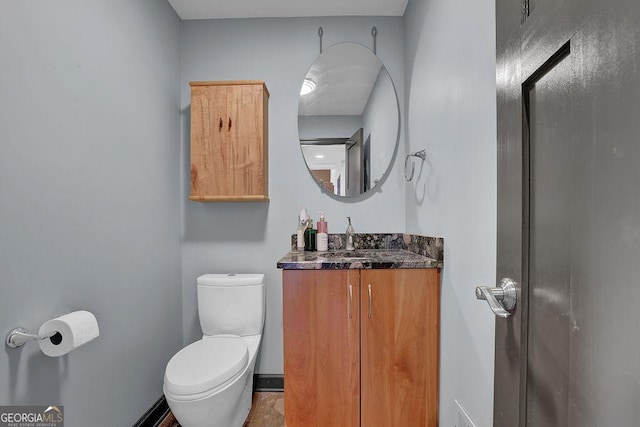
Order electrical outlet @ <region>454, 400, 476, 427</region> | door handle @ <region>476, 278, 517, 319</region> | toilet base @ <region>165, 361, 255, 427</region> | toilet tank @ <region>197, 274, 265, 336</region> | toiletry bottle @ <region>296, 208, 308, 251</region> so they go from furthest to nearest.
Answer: toiletry bottle @ <region>296, 208, 308, 251</region> < toilet tank @ <region>197, 274, 265, 336</region> < toilet base @ <region>165, 361, 255, 427</region> < electrical outlet @ <region>454, 400, 476, 427</region> < door handle @ <region>476, 278, 517, 319</region>

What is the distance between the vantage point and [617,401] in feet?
1.20

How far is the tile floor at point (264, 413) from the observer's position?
1.72m

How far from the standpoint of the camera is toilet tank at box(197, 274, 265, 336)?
187cm

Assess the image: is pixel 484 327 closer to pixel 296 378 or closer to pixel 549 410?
pixel 549 410

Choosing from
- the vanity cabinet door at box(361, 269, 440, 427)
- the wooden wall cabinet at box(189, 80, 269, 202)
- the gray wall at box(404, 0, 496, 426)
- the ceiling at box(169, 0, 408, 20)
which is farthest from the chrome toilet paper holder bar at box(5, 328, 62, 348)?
the ceiling at box(169, 0, 408, 20)

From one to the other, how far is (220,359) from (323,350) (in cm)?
51

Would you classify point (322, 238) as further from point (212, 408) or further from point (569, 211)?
point (569, 211)

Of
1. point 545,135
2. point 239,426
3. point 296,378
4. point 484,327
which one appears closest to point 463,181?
point 484,327

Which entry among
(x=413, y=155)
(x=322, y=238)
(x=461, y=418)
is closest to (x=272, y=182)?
(x=322, y=238)

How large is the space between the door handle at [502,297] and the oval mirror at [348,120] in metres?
1.48

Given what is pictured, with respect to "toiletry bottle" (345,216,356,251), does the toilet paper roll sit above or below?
below

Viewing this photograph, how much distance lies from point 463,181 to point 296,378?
3.83ft

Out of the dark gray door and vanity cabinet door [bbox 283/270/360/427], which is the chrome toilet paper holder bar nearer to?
vanity cabinet door [bbox 283/270/360/427]

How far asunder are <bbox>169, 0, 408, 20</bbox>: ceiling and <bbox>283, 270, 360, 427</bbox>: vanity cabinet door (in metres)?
1.71
